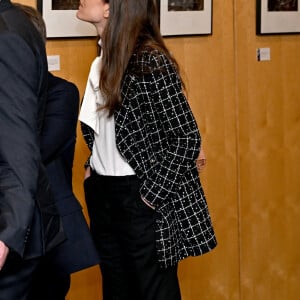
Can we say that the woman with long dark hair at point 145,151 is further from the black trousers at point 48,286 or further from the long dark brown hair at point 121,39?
the black trousers at point 48,286

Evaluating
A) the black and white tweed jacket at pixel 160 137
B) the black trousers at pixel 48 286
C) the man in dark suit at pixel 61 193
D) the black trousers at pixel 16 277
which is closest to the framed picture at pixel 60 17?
the man in dark suit at pixel 61 193

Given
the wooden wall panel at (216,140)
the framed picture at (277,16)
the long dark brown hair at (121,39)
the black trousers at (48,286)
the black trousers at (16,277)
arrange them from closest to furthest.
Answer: the black trousers at (16,277)
the black trousers at (48,286)
the long dark brown hair at (121,39)
the wooden wall panel at (216,140)
the framed picture at (277,16)

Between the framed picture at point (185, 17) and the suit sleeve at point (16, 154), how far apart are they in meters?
1.94

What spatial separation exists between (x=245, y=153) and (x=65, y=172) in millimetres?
1614

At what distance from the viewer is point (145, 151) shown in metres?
2.75

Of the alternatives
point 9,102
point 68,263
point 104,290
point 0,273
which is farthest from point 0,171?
point 104,290

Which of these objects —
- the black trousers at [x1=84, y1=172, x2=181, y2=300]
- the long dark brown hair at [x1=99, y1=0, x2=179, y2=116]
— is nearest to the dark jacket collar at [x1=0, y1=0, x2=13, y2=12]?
the long dark brown hair at [x1=99, y1=0, x2=179, y2=116]

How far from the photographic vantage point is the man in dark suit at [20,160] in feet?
5.87

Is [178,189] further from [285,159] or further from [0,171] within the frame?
[285,159]

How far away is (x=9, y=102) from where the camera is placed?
1.81 m

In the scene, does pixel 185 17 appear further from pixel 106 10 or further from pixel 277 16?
pixel 106 10

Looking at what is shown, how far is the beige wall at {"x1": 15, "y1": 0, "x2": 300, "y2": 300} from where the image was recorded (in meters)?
3.90

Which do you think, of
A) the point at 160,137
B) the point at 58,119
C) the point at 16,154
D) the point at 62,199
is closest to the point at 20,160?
the point at 16,154

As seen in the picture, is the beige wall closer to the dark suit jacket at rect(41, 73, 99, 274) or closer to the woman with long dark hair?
the woman with long dark hair
